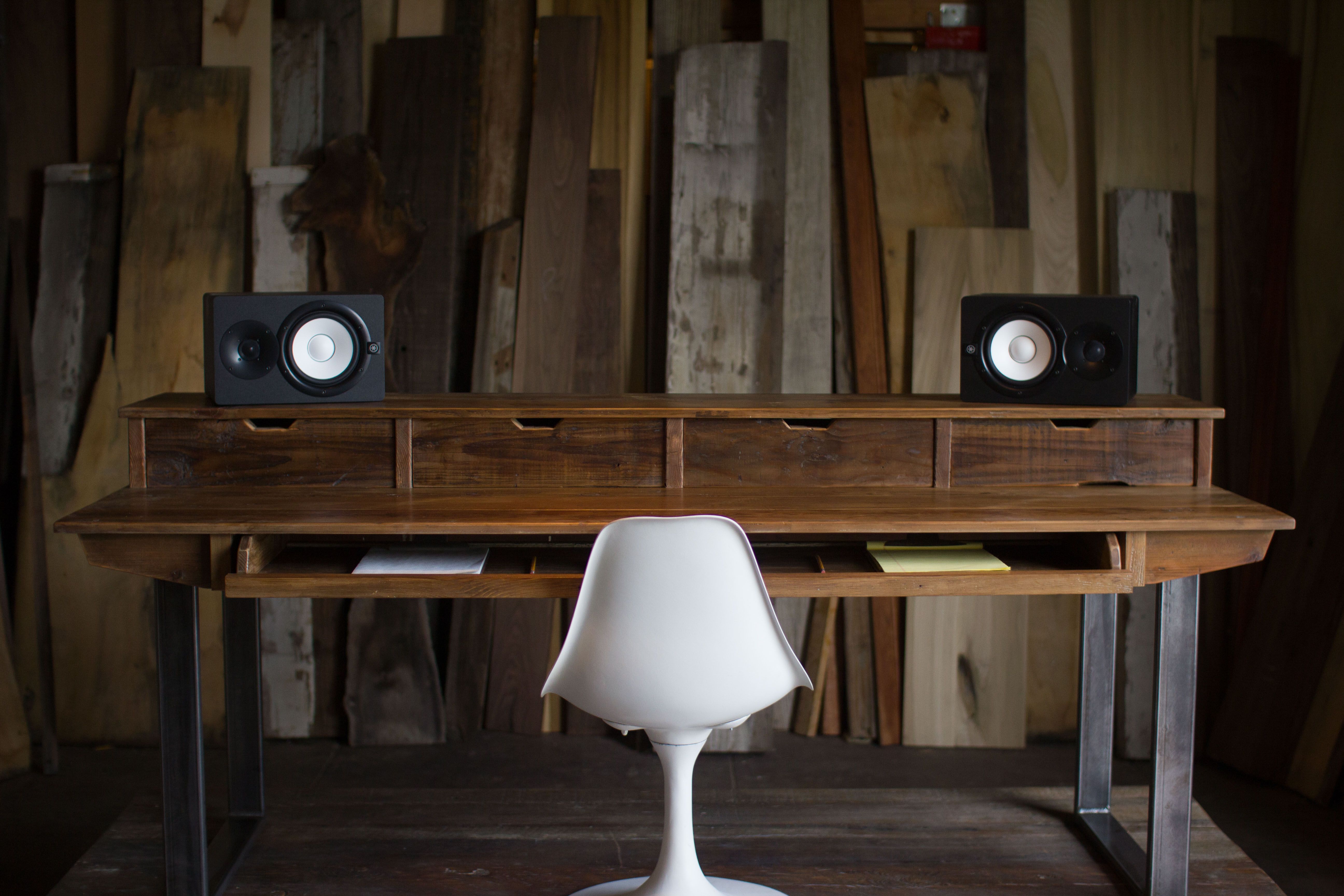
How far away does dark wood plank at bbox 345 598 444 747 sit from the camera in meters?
3.24

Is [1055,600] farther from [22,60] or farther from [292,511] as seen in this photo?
[22,60]

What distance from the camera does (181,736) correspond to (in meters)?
2.02

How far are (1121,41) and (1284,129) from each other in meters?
0.55

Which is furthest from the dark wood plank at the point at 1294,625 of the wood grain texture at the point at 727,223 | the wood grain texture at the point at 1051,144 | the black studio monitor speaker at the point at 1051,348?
the wood grain texture at the point at 727,223

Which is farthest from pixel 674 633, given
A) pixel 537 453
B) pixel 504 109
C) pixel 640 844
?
pixel 504 109

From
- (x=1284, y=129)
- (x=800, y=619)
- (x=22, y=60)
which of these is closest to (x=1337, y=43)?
(x=1284, y=129)

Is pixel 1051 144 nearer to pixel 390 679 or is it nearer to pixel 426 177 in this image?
pixel 426 177

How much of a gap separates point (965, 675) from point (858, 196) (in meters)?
1.46

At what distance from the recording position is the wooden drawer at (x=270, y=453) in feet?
7.16

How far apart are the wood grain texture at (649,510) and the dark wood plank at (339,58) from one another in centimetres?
149

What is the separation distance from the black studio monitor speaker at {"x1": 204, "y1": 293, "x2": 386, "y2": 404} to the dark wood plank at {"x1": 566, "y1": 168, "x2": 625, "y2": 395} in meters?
1.06

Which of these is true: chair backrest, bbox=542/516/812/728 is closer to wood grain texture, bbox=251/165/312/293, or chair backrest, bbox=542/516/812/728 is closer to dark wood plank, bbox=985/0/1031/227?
wood grain texture, bbox=251/165/312/293

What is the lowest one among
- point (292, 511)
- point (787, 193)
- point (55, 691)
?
point (55, 691)

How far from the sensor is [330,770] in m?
3.10
